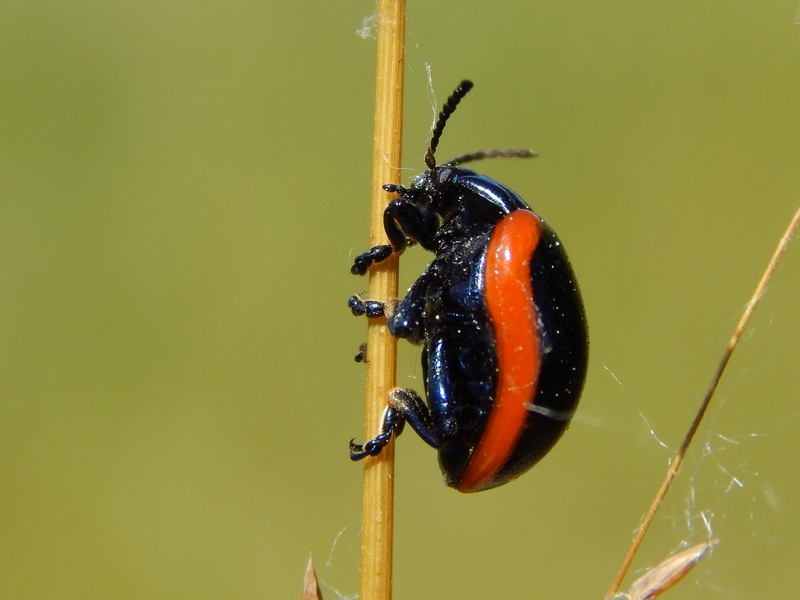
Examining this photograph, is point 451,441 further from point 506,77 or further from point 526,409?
point 506,77

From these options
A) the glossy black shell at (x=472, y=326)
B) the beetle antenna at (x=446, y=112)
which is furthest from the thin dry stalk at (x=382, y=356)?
the beetle antenna at (x=446, y=112)

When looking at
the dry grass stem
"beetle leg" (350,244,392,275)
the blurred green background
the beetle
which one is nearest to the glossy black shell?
the beetle

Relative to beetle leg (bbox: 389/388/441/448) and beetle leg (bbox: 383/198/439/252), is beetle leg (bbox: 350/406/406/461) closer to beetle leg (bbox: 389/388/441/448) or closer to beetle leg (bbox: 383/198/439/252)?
beetle leg (bbox: 389/388/441/448)

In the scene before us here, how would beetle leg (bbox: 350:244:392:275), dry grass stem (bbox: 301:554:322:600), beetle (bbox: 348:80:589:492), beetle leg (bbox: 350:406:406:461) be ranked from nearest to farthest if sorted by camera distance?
dry grass stem (bbox: 301:554:322:600), beetle leg (bbox: 350:406:406:461), beetle leg (bbox: 350:244:392:275), beetle (bbox: 348:80:589:492)

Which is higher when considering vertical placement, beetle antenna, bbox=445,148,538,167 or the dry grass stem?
beetle antenna, bbox=445,148,538,167

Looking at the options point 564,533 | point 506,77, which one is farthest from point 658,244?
point 564,533

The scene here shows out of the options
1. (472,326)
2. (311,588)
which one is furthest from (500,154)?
(311,588)
